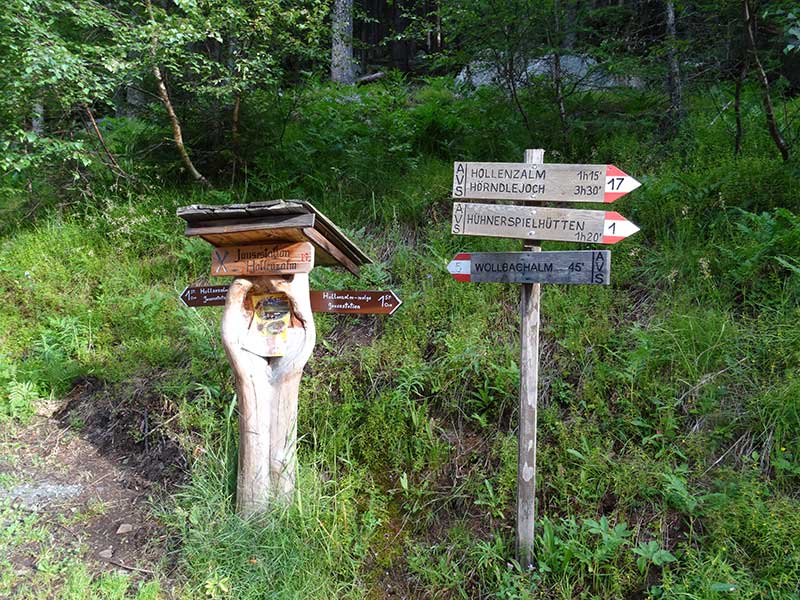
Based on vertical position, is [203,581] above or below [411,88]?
below

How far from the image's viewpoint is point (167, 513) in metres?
3.66

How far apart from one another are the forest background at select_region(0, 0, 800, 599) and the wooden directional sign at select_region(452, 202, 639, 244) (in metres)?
1.19

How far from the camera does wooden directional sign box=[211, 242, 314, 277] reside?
344 cm

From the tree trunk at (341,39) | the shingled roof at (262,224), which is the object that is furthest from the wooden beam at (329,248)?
the tree trunk at (341,39)

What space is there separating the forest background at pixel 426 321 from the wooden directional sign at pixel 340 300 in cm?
75

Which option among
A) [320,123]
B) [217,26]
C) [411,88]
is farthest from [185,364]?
[411,88]

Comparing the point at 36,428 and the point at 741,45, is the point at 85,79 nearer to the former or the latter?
the point at 36,428

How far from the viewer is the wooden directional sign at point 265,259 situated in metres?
3.44

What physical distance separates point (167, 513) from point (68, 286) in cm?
358

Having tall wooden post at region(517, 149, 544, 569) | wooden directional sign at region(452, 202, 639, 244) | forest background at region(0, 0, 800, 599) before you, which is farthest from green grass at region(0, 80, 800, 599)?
wooden directional sign at region(452, 202, 639, 244)

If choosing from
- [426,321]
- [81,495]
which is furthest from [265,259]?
[81,495]

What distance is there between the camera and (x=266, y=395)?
347 centimetres

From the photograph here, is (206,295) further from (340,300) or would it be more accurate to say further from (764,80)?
(764,80)

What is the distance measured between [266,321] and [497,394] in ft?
5.46
